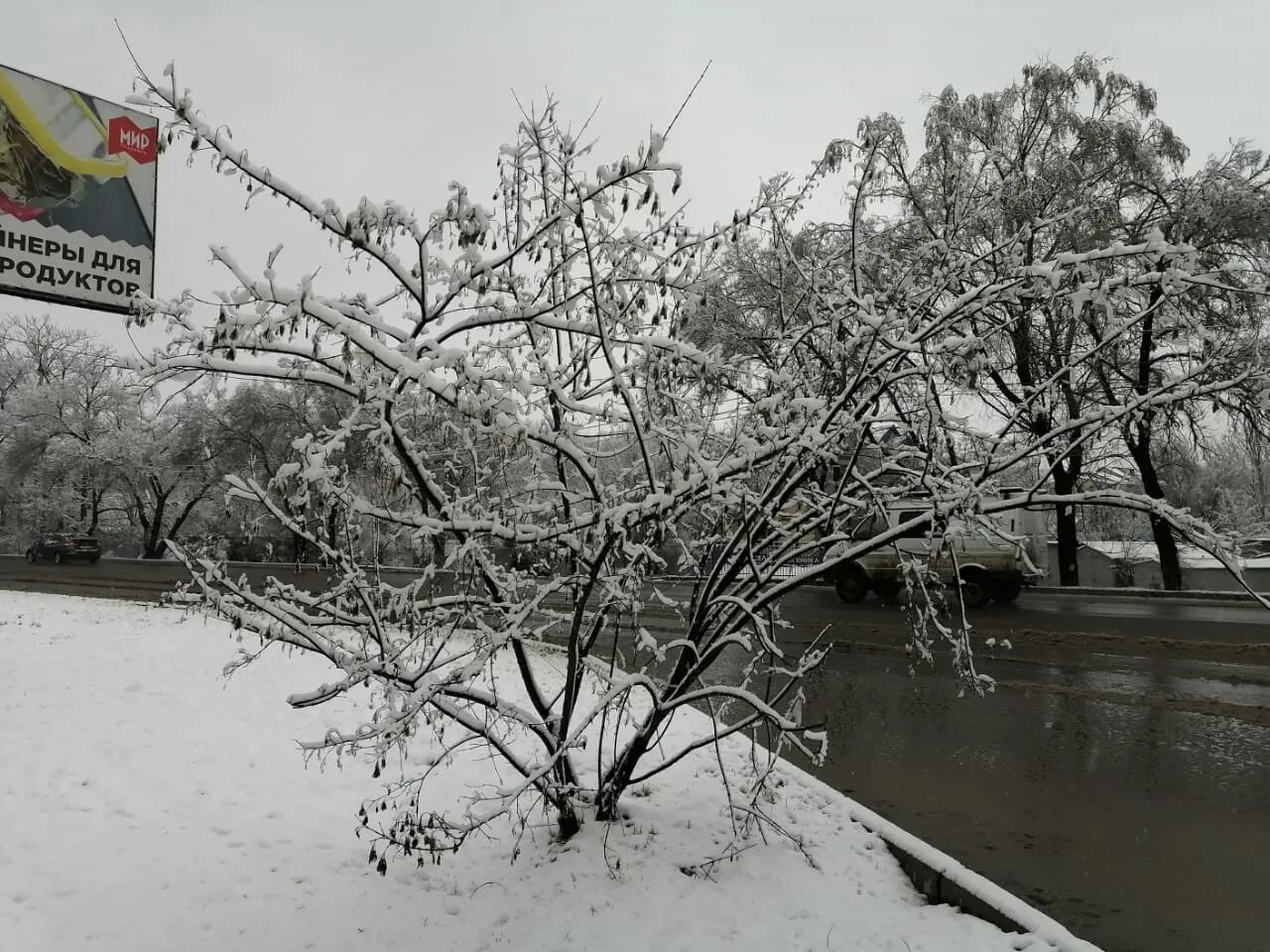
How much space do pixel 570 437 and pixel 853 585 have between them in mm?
14381

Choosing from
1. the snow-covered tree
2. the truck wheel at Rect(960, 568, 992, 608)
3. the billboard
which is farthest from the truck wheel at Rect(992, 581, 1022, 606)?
the billboard

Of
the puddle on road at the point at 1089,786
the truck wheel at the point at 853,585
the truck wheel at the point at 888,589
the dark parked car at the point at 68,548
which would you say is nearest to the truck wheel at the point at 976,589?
the truck wheel at the point at 888,589

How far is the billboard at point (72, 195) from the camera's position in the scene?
5953 millimetres

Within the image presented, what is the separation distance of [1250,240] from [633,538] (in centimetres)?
1915

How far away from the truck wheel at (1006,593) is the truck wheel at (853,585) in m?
2.50

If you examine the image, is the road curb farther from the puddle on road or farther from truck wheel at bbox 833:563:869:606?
the puddle on road

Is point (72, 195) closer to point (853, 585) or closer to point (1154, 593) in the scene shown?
point (853, 585)

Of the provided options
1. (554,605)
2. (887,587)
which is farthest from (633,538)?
(887,587)

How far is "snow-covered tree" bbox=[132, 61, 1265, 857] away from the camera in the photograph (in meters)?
3.04

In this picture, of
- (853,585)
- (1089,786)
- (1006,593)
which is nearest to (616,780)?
(1089,786)

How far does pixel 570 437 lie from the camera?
12.1ft

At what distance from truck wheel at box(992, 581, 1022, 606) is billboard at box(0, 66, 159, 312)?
15.2 m

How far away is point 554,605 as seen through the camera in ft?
13.5

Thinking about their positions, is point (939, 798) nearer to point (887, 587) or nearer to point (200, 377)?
point (200, 377)
